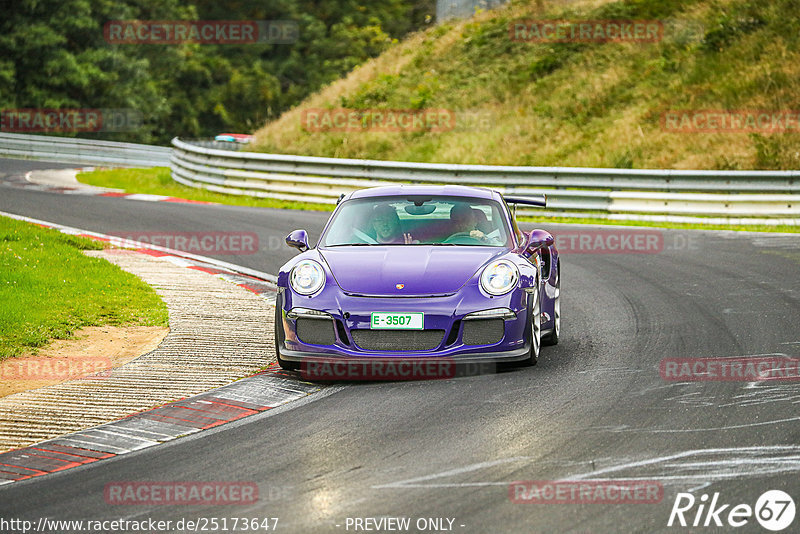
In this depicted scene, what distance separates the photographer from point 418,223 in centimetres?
914

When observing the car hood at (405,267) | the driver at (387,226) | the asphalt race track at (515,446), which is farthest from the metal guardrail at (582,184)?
the car hood at (405,267)

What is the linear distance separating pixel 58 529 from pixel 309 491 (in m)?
1.20

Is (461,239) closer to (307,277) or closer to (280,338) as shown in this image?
(307,277)

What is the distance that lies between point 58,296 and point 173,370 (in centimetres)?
318

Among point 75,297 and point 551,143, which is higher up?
point 551,143

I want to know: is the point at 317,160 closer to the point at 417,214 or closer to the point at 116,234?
the point at 116,234

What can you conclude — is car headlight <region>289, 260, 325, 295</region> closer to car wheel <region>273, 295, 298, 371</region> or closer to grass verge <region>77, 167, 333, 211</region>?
car wheel <region>273, 295, 298, 371</region>

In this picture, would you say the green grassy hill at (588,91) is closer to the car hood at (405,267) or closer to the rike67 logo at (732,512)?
the car hood at (405,267)

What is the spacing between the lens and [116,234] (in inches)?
666

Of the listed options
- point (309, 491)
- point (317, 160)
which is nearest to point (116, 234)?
point (317, 160)

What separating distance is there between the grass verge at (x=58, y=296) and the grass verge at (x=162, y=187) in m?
8.86

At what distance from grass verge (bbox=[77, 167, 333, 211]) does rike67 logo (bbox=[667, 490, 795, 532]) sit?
1733cm

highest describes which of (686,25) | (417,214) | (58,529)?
(686,25)

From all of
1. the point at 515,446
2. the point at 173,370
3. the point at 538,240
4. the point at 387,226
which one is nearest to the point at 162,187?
the point at 387,226
